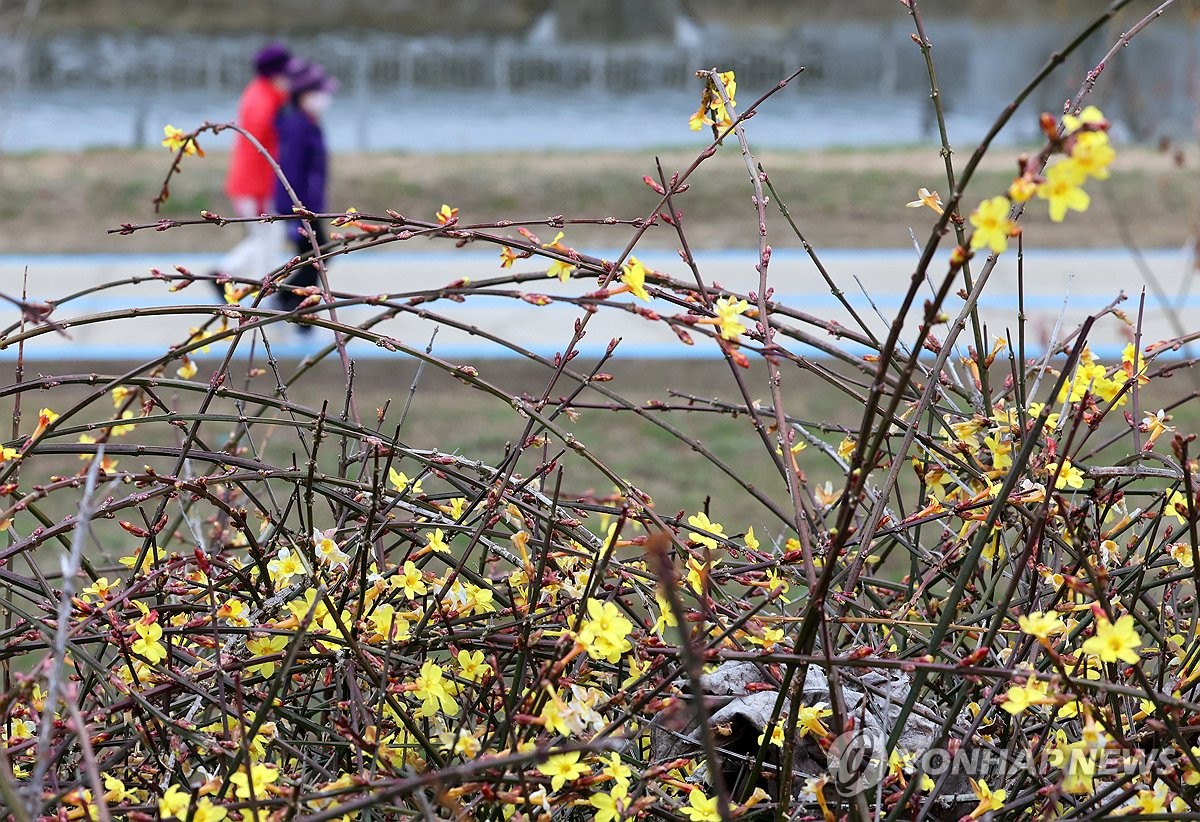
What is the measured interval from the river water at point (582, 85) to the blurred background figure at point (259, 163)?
17.8 ft

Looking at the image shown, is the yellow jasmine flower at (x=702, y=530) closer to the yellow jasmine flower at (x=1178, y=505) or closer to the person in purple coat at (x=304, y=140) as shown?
the yellow jasmine flower at (x=1178, y=505)

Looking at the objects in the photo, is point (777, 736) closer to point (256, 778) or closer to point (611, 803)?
point (611, 803)

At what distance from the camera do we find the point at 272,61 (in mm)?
7848

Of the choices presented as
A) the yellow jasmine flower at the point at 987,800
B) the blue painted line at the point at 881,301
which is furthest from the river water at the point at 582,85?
the yellow jasmine flower at the point at 987,800

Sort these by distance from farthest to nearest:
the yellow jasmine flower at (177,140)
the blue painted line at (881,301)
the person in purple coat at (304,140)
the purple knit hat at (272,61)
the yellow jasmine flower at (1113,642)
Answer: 1. the blue painted line at (881,301)
2. the purple knit hat at (272,61)
3. the person in purple coat at (304,140)
4. the yellow jasmine flower at (177,140)
5. the yellow jasmine flower at (1113,642)

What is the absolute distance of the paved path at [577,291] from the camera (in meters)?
7.51

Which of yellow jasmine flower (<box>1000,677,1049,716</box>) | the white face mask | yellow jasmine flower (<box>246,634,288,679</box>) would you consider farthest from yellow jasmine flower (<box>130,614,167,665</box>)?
the white face mask

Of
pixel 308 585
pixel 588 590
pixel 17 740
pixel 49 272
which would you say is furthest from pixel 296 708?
pixel 49 272

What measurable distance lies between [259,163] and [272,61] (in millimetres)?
670

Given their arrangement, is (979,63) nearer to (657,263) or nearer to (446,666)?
(657,263)

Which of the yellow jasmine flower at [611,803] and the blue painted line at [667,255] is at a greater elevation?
the yellow jasmine flower at [611,803]

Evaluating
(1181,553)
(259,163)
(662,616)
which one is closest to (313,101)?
(259,163)

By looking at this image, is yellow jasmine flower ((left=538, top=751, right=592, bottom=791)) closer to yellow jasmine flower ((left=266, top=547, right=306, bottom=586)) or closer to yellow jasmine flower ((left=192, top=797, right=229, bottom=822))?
yellow jasmine flower ((left=192, top=797, right=229, bottom=822))

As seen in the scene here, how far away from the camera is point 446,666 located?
6.12 ft
